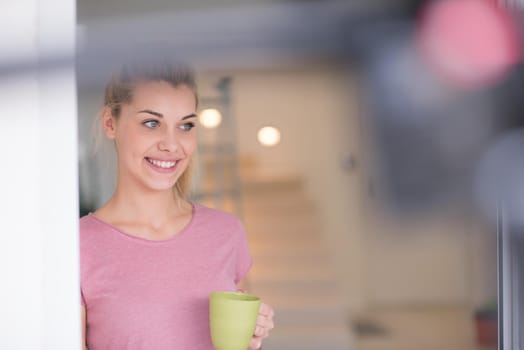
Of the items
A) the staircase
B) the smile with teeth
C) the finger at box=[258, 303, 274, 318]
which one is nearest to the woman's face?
the smile with teeth

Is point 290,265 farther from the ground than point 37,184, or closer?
closer

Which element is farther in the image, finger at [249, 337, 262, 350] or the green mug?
finger at [249, 337, 262, 350]

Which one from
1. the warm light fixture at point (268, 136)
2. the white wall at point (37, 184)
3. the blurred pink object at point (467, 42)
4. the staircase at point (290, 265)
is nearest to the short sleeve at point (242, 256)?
the staircase at point (290, 265)

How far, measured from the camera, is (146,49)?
69cm

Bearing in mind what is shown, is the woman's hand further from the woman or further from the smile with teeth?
the smile with teeth

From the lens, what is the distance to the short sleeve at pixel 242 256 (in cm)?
77

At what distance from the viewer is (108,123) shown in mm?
731

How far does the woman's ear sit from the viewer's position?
723mm

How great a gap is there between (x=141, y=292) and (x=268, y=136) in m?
0.28

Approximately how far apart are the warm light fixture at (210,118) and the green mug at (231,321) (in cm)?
24

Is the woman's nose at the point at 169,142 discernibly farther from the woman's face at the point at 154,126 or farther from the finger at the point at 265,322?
the finger at the point at 265,322

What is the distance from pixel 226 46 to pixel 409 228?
15.4 inches

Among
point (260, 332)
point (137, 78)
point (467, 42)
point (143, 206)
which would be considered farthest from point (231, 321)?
point (467, 42)

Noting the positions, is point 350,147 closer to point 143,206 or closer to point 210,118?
point 210,118
